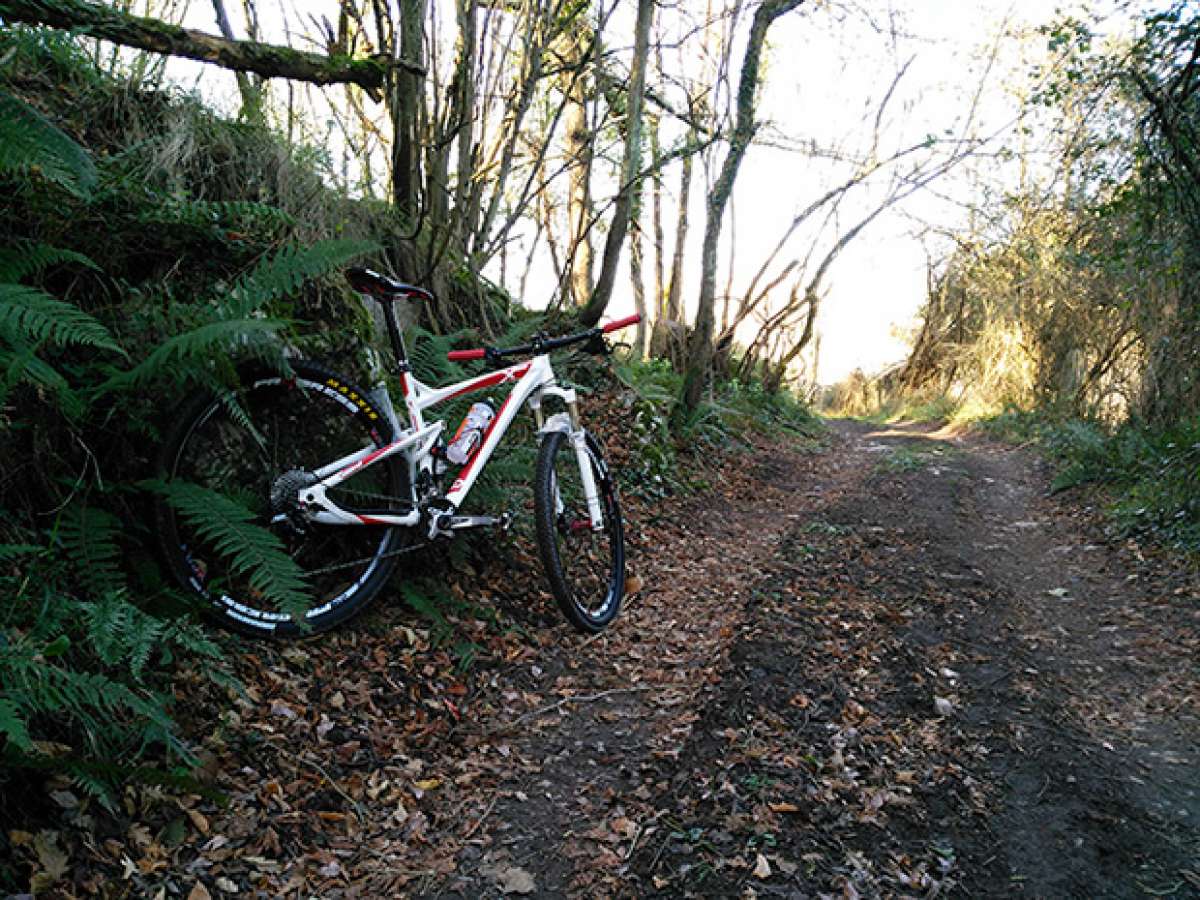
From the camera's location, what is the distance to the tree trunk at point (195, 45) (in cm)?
322

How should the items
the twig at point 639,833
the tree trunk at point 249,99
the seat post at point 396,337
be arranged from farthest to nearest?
the tree trunk at point 249,99
the seat post at point 396,337
the twig at point 639,833

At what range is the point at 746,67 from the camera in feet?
25.7

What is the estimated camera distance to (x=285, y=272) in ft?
9.13

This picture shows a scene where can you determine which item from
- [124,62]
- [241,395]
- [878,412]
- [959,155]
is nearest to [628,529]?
[241,395]

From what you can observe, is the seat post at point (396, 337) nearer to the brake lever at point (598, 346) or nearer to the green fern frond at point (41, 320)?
the brake lever at point (598, 346)

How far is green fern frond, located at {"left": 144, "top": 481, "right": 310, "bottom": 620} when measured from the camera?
2432 mm

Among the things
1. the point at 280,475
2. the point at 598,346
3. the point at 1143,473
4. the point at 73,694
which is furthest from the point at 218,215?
the point at 1143,473

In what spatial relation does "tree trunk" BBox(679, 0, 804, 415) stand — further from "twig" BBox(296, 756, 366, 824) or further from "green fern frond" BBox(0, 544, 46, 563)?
"green fern frond" BBox(0, 544, 46, 563)

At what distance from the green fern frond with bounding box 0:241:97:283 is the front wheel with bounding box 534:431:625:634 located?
1.91 m

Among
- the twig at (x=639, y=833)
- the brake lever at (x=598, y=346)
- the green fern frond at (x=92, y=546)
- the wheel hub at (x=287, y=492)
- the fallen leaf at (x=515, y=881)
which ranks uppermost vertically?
the brake lever at (x=598, y=346)

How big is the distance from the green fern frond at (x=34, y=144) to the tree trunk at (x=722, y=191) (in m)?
6.14

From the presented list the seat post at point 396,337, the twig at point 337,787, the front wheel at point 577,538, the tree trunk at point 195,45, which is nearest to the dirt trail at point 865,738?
the front wheel at point 577,538

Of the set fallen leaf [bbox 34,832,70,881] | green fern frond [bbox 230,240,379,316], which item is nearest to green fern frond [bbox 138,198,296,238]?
green fern frond [bbox 230,240,379,316]

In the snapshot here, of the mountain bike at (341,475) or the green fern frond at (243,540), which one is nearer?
the green fern frond at (243,540)
